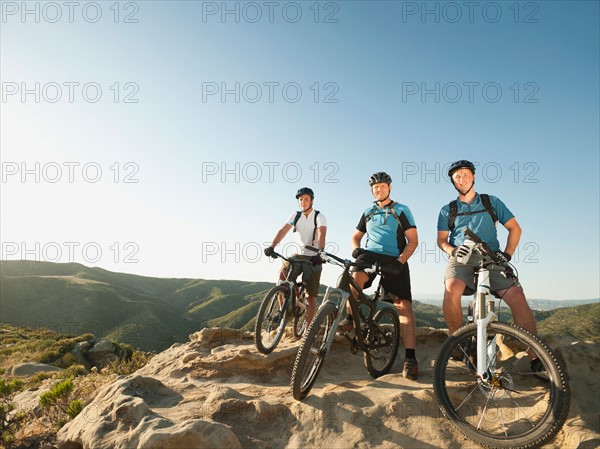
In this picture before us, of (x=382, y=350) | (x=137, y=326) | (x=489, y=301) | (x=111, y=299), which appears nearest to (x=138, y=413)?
(x=382, y=350)

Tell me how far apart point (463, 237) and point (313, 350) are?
2895mm

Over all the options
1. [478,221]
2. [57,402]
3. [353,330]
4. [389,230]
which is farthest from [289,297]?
[57,402]

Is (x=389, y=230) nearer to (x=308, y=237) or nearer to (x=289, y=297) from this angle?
(x=308, y=237)

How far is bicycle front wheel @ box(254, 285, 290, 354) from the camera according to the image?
22.5ft

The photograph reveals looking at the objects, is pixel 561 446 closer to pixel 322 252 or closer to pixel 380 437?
pixel 380 437

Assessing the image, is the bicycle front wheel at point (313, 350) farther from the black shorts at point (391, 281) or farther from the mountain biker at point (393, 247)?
the black shorts at point (391, 281)

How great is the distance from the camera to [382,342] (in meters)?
6.10

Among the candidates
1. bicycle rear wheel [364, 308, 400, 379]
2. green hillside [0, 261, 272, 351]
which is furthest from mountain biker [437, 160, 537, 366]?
green hillside [0, 261, 272, 351]

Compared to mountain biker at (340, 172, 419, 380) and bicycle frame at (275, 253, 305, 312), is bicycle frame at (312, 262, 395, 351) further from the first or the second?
bicycle frame at (275, 253, 305, 312)

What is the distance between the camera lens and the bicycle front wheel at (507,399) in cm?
346

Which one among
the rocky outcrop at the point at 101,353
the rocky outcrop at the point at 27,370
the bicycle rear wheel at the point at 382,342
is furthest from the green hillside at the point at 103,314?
the bicycle rear wheel at the point at 382,342

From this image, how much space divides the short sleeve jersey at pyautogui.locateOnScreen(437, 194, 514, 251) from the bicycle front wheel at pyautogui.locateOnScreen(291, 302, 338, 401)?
234 cm

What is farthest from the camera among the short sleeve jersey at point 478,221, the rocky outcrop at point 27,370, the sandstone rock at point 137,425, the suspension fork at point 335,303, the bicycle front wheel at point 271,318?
the rocky outcrop at point 27,370

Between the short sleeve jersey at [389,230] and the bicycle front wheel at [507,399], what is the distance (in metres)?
1.97
